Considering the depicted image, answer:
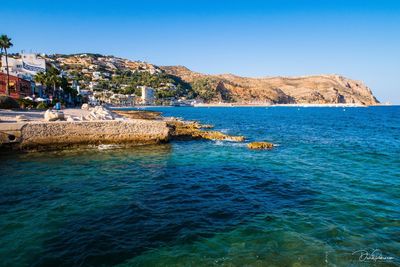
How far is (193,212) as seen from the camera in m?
11.6

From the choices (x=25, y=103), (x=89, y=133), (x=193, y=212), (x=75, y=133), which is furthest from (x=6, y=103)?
(x=193, y=212)

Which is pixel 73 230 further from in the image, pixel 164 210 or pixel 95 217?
pixel 164 210

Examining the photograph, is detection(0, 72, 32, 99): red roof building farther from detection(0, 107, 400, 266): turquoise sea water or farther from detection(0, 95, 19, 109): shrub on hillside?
detection(0, 107, 400, 266): turquoise sea water

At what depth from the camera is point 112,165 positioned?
63.9 feet

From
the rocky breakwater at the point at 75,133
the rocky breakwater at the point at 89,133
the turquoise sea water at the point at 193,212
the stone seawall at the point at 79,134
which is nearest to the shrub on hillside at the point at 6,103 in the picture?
the rocky breakwater at the point at 75,133

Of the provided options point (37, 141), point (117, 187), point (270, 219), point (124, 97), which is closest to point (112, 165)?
point (117, 187)

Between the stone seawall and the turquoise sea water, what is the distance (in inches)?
83.2

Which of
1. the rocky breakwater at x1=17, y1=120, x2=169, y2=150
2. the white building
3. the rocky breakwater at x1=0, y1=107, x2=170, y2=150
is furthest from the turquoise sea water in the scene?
the white building

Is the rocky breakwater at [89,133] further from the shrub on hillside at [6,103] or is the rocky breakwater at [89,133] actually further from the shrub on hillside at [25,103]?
the shrub on hillside at [25,103]

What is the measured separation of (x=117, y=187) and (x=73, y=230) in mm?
5006

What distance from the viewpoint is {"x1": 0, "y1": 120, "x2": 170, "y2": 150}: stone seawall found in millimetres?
22797

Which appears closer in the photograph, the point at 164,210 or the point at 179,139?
the point at 164,210

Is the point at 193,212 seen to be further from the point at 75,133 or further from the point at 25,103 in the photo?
the point at 25,103

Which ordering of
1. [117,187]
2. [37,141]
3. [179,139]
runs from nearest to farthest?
1. [117,187]
2. [37,141]
3. [179,139]
